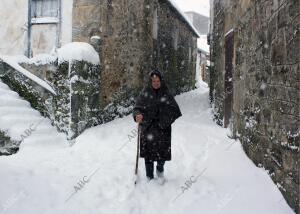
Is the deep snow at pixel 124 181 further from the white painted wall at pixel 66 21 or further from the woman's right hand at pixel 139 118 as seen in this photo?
the white painted wall at pixel 66 21

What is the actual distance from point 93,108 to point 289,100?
191 inches

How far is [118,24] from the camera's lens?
8383 millimetres

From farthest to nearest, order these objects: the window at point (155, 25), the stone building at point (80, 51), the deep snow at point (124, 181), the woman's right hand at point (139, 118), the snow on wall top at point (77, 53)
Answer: the window at point (155, 25) → the stone building at point (80, 51) → the snow on wall top at point (77, 53) → the woman's right hand at point (139, 118) → the deep snow at point (124, 181)

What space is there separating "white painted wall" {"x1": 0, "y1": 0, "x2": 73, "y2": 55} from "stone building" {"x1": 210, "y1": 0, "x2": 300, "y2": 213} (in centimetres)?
385

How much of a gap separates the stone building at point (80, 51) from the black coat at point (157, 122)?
272cm

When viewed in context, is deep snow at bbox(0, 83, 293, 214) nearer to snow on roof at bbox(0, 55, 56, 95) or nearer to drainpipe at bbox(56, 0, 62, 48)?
snow on roof at bbox(0, 55, 56, 95)

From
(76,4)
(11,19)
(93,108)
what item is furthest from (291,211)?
(11,19)

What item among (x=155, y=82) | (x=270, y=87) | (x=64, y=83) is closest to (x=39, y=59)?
(x=64, y=83)

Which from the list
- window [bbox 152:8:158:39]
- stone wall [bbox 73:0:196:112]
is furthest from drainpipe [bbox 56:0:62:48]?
window [bbox 152:8:158:39]

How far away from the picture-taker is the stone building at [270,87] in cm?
357

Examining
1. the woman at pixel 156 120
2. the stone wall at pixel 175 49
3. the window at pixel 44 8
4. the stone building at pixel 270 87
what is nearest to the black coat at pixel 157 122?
the woman at pixel 156 120

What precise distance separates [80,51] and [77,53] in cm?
10

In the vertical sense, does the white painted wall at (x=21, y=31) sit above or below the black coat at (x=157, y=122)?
above

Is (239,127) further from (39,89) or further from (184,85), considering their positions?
(184,85)
